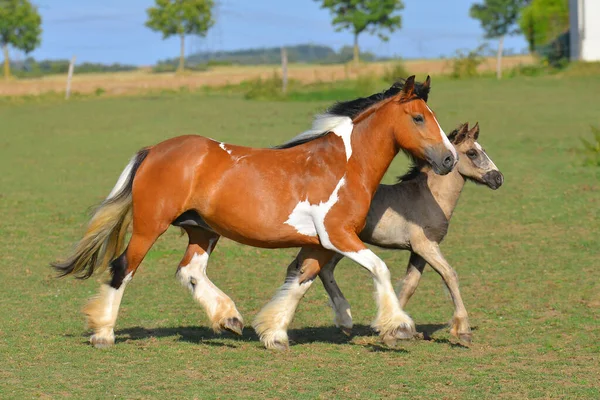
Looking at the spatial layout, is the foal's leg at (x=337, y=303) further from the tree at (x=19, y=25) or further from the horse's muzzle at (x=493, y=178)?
the tree at (x=19, y=25)

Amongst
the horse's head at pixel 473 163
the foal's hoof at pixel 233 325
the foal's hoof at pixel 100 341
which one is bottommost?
the foal's hoof at pixel 100 341

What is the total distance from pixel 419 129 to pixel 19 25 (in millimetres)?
67904

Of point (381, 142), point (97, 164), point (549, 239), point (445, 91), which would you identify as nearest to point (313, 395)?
point (381, 142)

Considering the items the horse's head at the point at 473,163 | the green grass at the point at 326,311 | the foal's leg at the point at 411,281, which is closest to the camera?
the green grass at the point at 326,311

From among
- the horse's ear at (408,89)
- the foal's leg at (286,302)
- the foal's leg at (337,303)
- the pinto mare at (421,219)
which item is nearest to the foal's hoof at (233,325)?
the foal's leg at (286,302)

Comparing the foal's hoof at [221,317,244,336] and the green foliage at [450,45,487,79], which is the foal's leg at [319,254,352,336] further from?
the green foliage at [450,45,487,79]

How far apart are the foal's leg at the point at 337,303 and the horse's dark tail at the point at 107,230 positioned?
1.70 meters

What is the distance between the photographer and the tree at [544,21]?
170 feet

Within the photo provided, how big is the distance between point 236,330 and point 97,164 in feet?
43.8

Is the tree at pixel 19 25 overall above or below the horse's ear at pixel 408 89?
above

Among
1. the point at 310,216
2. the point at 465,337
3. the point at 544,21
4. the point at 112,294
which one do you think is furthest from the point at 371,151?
the point at 544,21

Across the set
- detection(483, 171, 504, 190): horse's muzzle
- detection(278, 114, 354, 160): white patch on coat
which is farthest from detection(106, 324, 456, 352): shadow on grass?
detection(278, 114, 354, 160): white patch on coat

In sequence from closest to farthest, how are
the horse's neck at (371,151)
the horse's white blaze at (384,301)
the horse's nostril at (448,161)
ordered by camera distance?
the horse's white blaze at (384,301) → the horse's nostril at (448,161) → the horse's neck at (371,151)

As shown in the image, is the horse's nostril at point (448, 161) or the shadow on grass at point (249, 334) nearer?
the horse's nostril at point (448, 161)
